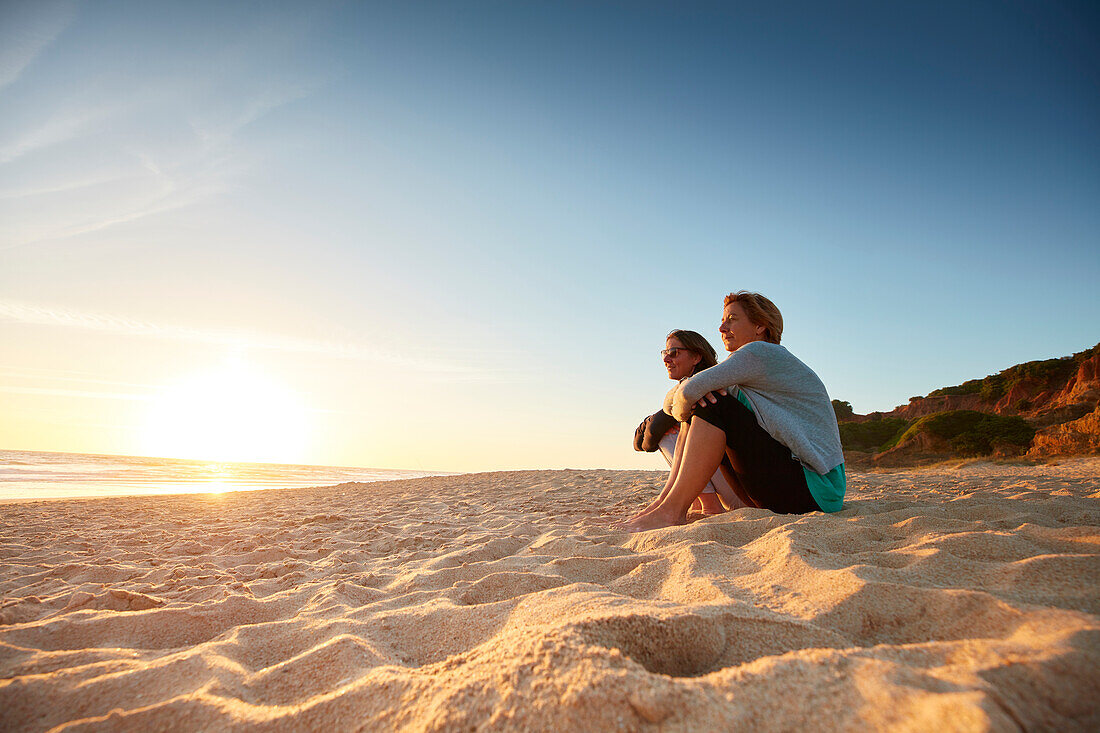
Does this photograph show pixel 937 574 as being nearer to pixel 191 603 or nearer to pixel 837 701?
pixel 837 701

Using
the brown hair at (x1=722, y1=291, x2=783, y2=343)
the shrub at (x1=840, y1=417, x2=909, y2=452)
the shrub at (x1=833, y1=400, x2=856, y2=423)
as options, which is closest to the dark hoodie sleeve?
the brown hair at (x1=722, y1=291, x2=783, y2=343)

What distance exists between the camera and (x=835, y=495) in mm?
2613

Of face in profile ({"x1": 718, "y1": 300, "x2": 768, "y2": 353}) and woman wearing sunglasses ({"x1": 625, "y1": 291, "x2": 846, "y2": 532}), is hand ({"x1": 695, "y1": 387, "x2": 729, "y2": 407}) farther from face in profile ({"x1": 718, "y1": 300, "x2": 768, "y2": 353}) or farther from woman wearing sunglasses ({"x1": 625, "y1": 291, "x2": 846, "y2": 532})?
face in profile ({"x1": 718, "y1": 300, "x2": 768, "y2": 353})

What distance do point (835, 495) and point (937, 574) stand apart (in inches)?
49.7

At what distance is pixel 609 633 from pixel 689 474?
65.6 inches

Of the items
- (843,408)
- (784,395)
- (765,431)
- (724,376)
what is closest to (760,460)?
(765,431)

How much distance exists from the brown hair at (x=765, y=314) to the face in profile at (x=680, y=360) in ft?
2.07

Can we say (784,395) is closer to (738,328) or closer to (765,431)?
(765,431)

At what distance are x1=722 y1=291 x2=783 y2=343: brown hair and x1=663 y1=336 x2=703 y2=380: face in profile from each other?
63 centimetres

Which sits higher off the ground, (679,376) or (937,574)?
(679,376)

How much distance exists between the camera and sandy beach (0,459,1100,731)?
0.85m

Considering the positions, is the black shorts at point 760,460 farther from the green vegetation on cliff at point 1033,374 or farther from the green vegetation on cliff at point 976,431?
the green vegetation on cliff at point 1033,374

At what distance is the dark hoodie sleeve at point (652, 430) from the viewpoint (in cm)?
345

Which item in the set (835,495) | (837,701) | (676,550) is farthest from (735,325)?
(837,701)
